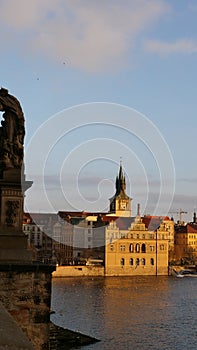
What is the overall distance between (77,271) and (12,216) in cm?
7461

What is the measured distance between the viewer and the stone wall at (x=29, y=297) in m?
10.2

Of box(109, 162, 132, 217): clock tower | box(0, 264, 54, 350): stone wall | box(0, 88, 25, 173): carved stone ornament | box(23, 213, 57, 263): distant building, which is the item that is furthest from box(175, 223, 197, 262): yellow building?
box(0, 264, 54, 350): stone wall

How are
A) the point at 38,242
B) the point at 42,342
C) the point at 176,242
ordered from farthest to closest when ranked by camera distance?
the point at 176,242, the point at 38,242, the point at 42,342

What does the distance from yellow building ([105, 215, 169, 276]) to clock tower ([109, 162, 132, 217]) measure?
77.1 ft

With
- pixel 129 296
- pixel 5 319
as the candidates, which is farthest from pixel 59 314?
pixel 5 319

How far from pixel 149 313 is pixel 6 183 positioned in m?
29.7

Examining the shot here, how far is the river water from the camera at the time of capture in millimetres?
26125

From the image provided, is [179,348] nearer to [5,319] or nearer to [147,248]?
[5,319]

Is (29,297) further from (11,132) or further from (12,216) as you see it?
(11,132)

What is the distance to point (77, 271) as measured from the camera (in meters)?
84.2

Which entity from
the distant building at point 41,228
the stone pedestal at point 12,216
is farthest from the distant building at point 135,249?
the stone pedestal at point 12,216

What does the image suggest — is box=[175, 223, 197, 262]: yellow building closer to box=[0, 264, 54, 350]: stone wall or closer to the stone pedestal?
the stone pedestal

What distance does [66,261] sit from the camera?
303 feet

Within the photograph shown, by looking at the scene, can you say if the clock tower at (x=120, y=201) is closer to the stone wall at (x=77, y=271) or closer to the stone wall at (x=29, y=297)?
the stone wall at (x=77, y=271)
